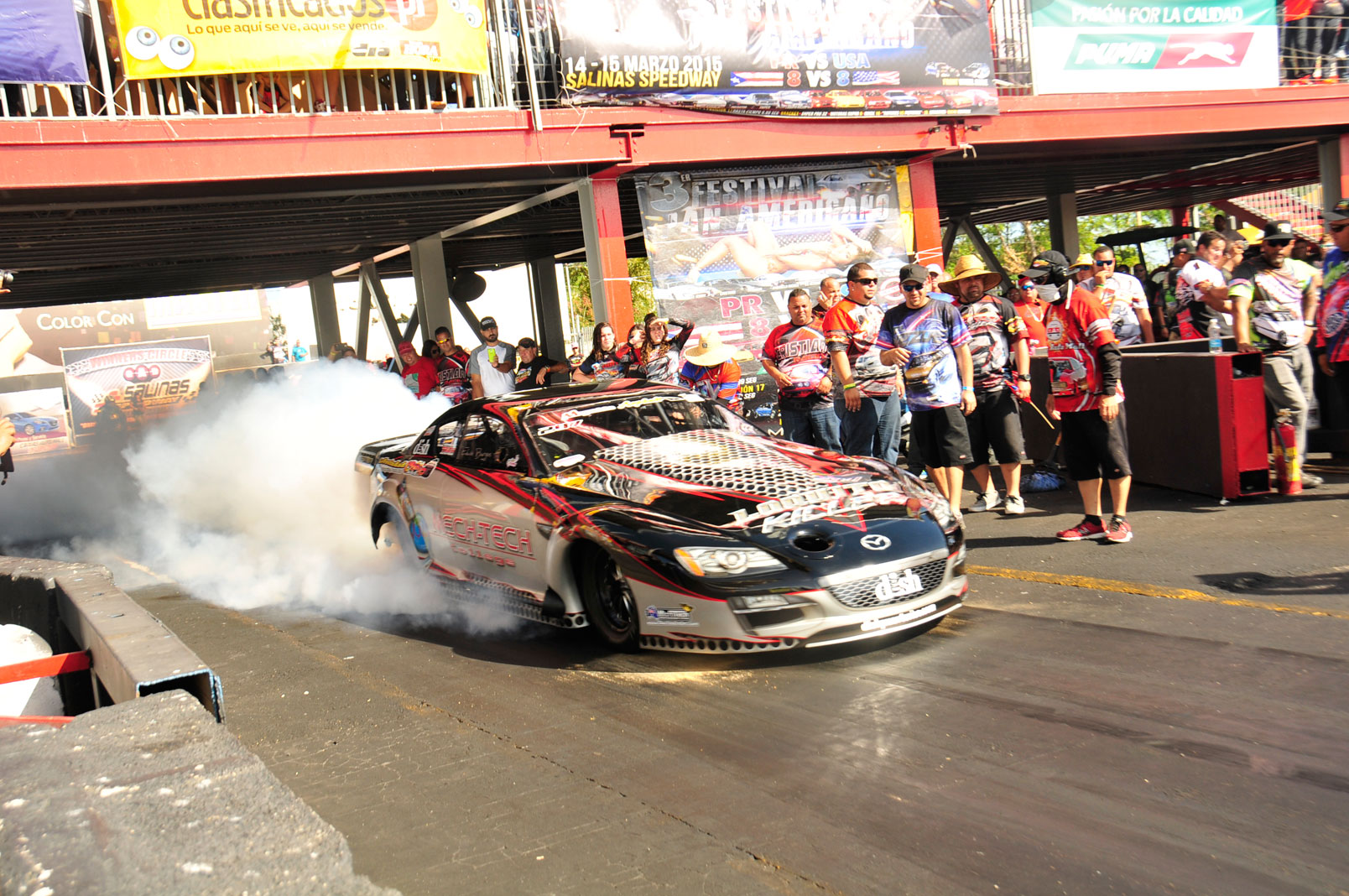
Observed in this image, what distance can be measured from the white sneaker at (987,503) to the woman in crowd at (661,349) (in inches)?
112

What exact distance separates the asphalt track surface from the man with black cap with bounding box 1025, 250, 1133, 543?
755 mm

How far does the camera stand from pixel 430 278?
1711cm

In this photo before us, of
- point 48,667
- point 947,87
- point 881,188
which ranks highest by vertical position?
point 947,87

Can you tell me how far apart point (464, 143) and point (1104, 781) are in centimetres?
913

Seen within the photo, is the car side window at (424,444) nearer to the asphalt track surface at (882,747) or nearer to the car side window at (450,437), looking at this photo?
the car side window at (450,437)

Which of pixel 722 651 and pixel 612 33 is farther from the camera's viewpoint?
pixel 612 33

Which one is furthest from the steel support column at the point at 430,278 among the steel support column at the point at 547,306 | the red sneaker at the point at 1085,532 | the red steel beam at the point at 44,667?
the red steel beam at the point at 44,667

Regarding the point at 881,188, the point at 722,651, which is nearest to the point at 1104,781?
the point at 722,651

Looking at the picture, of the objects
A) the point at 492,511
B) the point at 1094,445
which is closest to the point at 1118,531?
the point at 1094,445

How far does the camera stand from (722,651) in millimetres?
4809

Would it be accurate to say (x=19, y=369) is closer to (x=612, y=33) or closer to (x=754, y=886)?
(x=612, y=33)

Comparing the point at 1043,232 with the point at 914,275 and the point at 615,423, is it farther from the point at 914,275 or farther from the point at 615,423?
the point at 615,423

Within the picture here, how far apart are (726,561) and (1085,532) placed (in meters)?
3.29

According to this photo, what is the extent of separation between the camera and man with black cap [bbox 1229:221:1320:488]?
7.66 metres
